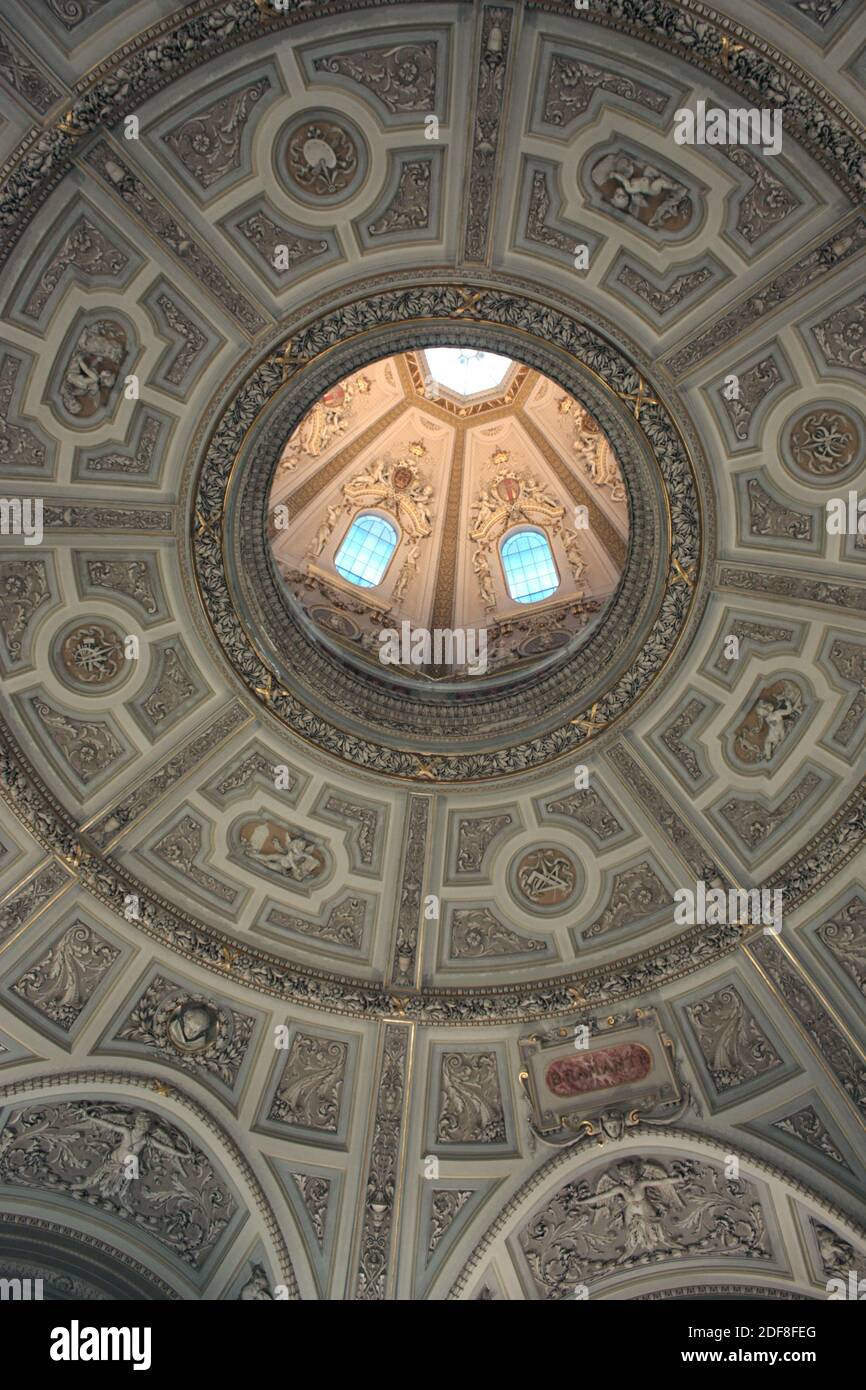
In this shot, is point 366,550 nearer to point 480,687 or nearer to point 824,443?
point 480,687

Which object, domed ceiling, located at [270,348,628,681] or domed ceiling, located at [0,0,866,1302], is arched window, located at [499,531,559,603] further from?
domed ceiling, located at [0,0,866,1302]

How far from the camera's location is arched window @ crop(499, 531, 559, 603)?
24062 millimetres

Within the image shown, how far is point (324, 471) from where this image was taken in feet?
83.5

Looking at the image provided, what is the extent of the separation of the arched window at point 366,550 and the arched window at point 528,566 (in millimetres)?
2638

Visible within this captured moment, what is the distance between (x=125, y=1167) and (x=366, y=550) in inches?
532

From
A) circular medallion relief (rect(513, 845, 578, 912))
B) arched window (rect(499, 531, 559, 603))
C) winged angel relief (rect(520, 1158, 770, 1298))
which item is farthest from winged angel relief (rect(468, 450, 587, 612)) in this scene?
winged angel relief (rect(520, 1158, 770, 1298))

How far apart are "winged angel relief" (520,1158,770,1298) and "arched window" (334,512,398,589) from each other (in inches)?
513

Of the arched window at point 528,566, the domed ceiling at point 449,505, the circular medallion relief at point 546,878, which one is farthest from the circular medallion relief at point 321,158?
the circular medallion relief at point 546,878

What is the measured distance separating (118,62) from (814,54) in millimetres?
8667

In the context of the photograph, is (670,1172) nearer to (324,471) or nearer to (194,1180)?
(194,1180)

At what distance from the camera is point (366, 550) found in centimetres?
2538

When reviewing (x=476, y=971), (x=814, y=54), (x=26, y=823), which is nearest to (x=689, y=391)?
(x=814, y=54)

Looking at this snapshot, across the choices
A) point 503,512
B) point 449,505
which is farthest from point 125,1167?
point 503,512

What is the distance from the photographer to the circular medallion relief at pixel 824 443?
56.5ft
